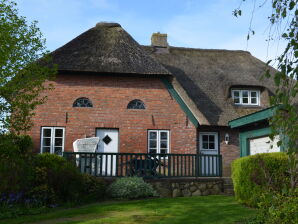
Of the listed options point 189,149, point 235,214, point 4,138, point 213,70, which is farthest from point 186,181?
point 213,70

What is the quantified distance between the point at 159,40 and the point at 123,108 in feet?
24.7

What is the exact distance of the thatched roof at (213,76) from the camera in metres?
16.8

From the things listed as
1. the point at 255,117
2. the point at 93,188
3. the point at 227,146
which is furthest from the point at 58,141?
the point at 255,117

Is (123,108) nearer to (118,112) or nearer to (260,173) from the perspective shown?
(118,112)

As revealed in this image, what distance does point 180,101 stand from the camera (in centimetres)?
1576

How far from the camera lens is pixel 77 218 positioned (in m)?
7.84

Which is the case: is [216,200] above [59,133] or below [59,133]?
below

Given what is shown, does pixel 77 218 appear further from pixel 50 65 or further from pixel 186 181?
pixel 50 65

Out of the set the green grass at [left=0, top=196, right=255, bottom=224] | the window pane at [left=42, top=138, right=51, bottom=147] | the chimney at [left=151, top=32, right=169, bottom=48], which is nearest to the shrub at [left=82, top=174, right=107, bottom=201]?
the green grass at [left=0, top=196, right=255, bottom=224]

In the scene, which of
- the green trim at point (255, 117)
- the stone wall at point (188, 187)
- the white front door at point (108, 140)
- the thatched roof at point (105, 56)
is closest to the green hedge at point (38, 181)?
the stone wall at point (188, 187)

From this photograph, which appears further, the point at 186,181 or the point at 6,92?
the point at 186,181

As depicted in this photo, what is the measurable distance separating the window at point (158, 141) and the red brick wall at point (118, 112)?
21cm

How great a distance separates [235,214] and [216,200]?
8.93ft

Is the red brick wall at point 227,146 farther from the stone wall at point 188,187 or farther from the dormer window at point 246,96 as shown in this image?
the stone wall at point 188,187
